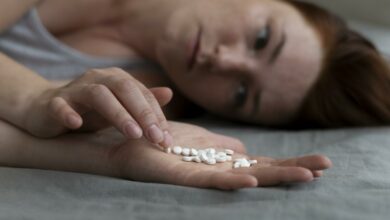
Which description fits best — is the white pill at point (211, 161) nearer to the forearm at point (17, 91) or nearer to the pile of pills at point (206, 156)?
the pile of pills at point (206, 156)

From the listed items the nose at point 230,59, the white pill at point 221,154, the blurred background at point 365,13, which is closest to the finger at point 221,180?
the white pill at point 221,154

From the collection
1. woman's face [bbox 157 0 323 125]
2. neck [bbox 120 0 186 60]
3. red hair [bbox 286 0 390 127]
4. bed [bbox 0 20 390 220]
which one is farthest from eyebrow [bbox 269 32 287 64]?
bed [bbox 0 20 390 220]

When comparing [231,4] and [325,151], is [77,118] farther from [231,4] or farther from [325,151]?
[231,4]

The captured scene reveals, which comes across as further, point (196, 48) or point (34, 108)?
point (196, 48)

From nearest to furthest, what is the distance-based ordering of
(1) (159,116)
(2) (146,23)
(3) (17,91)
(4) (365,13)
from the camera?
(1) (159,116), (3) (17,91), (2) (146,23), (4) (365,13)

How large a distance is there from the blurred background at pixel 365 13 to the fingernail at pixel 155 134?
116cm

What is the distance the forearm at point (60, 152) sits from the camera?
0.90 meters

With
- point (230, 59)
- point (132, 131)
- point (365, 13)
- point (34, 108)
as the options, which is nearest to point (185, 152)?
point (132, 131)

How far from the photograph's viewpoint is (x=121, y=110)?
33.1 inches

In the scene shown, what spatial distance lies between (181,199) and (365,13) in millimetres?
1370

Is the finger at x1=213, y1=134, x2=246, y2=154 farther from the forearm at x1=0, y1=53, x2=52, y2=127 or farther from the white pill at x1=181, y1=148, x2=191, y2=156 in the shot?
the forearm at x1=0, y1=53, x2=52, y2=127

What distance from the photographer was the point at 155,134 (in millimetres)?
844

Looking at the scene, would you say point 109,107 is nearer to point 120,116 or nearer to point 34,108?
point 120,116

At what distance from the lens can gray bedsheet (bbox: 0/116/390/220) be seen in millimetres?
723
